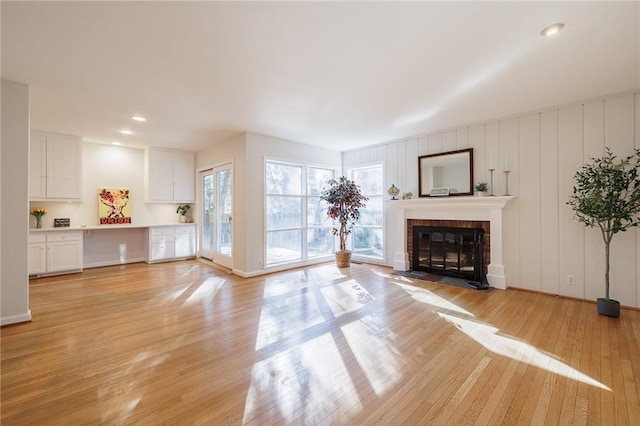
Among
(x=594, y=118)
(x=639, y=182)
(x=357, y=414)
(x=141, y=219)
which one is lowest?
(x=357, y=414)

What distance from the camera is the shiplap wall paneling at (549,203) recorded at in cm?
386

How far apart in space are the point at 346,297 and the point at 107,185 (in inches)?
230

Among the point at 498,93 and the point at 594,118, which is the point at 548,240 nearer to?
the point at 594,118

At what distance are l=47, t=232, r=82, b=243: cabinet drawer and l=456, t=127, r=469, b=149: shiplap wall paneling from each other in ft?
24.1

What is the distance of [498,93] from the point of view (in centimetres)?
338

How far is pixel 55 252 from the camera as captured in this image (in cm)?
494

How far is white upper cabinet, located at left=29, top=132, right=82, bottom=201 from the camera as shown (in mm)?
4793

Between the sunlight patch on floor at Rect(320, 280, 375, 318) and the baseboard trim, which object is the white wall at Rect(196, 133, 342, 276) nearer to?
the sunlight patch on floor at Rect(320, 280, 375, 318)

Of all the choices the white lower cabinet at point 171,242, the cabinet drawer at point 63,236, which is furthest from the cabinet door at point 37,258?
the white lower cabinet at point 171,242

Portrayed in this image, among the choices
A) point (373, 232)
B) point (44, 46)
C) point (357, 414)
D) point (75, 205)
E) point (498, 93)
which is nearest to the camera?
point (357, 414)

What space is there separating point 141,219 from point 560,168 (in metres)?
8.12

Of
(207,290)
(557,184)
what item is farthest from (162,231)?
(557,184)

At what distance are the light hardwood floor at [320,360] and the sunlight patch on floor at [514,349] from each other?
2 centimetres

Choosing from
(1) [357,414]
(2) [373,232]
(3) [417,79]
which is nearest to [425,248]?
(2) [373,232]
